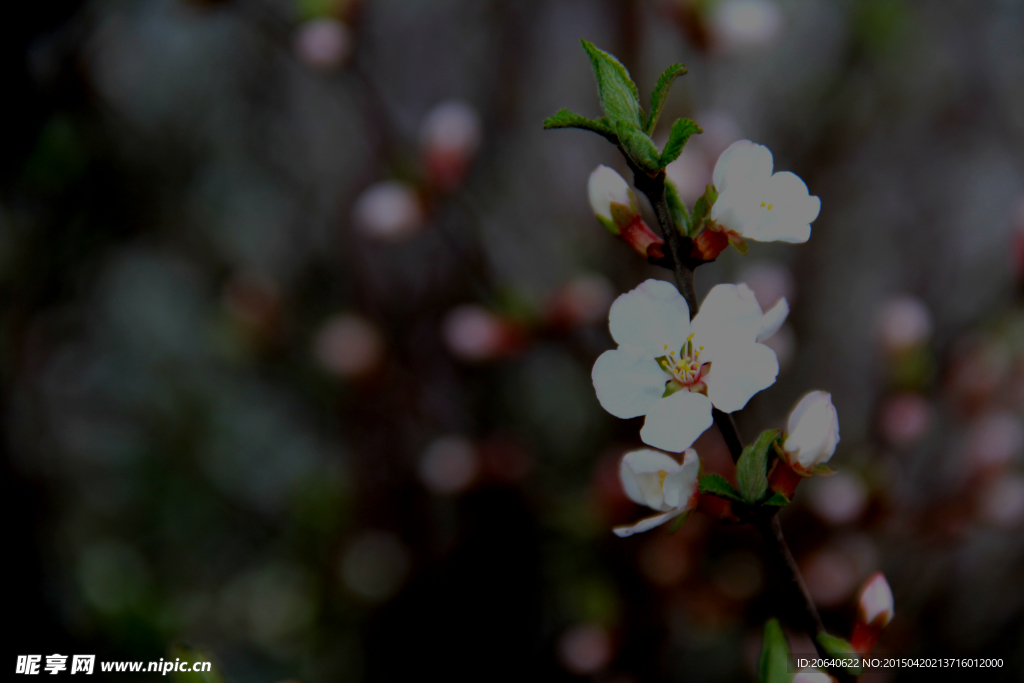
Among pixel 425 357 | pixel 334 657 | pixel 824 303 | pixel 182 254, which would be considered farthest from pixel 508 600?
pixel 182 254

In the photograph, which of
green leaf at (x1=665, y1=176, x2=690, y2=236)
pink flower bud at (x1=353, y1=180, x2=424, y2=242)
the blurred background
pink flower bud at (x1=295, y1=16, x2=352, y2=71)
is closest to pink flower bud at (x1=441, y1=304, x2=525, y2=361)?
the blurred background

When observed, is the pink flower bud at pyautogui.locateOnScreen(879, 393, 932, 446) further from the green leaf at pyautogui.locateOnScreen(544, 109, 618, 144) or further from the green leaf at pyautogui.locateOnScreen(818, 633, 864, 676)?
the green leaf at pyautogui.locateOnScreen(544, 109, 618, 144)

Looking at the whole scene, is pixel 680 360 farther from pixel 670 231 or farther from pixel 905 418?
pixel 905 418

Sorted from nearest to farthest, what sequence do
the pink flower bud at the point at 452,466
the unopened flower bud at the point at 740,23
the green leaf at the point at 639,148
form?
the green leaf at the point at 639,148 → the unopened flower bud at the point at 740,23 → the pink flower bud at the point at 452,466

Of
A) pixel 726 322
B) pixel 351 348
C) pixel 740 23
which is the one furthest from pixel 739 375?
pixel 351 348

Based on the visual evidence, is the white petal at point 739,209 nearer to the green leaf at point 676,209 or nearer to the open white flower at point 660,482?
the green leaf at point 676,209

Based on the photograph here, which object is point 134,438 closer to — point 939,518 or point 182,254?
point 182,254

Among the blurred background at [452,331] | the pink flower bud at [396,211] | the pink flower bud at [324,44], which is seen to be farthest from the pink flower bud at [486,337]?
the pink flower bud at [324,44]
